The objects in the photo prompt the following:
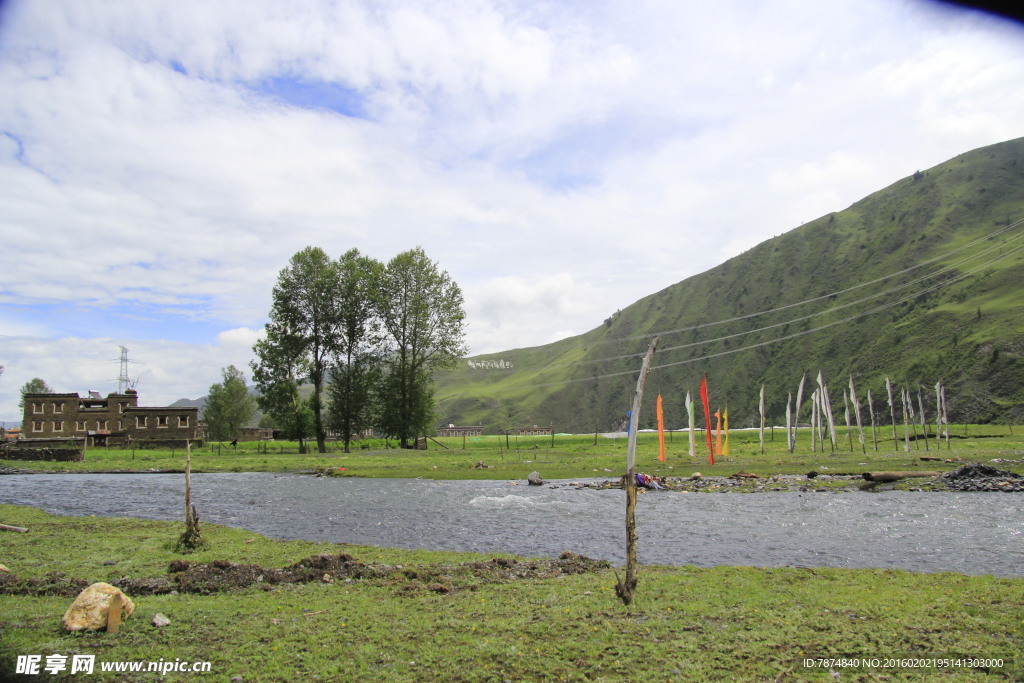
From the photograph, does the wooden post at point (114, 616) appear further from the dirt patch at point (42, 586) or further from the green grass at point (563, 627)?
the dirt patch at point (42, 586)

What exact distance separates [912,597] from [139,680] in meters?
16.8

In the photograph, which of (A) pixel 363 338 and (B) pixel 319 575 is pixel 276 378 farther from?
Answer: (B) pixel 319 575

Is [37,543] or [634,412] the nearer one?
[634,412]

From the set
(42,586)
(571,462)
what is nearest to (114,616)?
(42,586)

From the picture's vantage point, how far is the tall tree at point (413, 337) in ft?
313

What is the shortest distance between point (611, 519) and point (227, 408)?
536ft

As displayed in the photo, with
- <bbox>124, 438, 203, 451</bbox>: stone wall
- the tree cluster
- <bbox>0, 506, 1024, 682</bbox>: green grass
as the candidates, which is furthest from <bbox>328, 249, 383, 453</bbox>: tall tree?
<bbox>0, 506, 1024, 682</bbox>: green grass

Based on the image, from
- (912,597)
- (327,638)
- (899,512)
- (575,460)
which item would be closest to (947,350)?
Answer: (575,460)

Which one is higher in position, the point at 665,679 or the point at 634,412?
the point at 634,412

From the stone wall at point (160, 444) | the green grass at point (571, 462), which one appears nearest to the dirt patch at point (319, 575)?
the green grass at point (571, 462)

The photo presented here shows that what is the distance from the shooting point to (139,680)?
10797 millimetres

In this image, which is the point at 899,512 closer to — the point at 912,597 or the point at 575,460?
the point at 912,597

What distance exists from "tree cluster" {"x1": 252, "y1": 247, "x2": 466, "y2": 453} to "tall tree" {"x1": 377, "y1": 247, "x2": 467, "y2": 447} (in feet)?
0.49

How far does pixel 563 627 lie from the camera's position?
13773 millimetres
